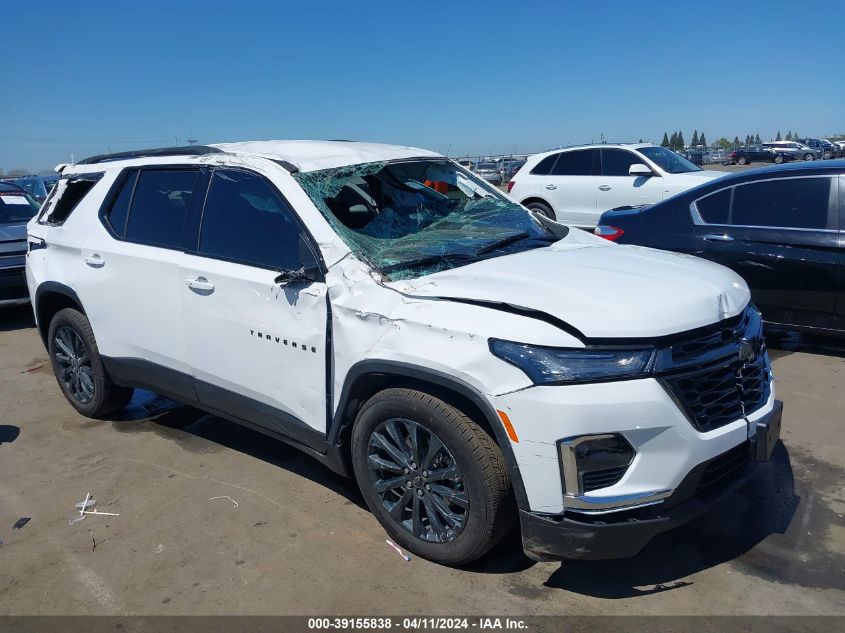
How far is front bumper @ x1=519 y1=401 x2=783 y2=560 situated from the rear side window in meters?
3.77

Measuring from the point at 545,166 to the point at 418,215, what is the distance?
29.8 ft

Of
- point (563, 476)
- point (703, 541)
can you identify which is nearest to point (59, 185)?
point (563, 476)

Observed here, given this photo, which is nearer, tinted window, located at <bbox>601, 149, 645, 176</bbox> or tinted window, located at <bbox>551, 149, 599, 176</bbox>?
tinted window, located at <bbox>601, 149, 645, 176</bbox>

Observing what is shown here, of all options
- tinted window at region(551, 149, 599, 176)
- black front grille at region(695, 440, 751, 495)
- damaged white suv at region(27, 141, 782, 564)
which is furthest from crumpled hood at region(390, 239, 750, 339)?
tinted window at region(551, 149, 599, 176)

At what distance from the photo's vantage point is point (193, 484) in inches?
162

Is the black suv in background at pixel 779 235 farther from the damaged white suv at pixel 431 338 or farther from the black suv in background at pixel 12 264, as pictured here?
the black suv in background at pixel 12 264

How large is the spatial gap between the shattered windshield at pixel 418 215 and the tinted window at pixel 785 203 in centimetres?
262

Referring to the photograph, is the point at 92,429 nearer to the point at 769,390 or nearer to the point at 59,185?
the point at 59,185

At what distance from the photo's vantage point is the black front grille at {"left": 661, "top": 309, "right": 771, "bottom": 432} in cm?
270

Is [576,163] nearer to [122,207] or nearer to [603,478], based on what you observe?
[122,207]

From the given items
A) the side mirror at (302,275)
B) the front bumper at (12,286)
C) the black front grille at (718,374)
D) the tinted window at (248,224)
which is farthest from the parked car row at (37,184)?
the black front grille at (718,374)

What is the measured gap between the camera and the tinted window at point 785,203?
557 centimetres

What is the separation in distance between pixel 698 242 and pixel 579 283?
3.55 metres

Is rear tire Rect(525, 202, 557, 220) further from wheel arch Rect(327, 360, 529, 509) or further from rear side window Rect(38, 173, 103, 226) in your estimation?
wheel arch Rect(327, 360, 529, 509)
